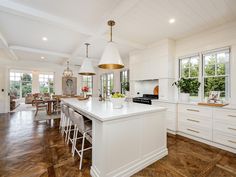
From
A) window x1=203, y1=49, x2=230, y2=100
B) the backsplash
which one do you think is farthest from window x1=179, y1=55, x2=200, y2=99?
the backsplash

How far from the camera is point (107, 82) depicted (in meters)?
7.39

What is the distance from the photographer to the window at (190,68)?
340cm

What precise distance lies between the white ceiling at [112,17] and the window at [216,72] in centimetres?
75

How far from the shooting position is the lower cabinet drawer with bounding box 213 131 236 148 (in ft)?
7.64

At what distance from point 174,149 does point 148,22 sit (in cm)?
285

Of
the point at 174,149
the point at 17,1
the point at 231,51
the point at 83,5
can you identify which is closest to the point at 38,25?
the point at 17,1

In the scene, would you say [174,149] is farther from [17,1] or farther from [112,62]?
[17,1]

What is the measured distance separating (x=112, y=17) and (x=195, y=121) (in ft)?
9.97

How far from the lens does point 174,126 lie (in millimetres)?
3258

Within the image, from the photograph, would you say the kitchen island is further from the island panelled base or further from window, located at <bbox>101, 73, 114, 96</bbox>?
window, located at <bbox>101, 73, 114, 96</bbox>

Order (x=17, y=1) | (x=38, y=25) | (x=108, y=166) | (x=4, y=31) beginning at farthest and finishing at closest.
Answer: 1. (x=4, y=31)
2. (x=38, y=25)
3. (x=17, y=1)
4. (x=108, y=166)

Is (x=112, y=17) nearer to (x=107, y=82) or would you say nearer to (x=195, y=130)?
(x=195, y=130)

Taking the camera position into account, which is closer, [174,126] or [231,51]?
[231,51]

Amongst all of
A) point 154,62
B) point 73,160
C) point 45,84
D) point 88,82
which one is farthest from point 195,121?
point 45,84
